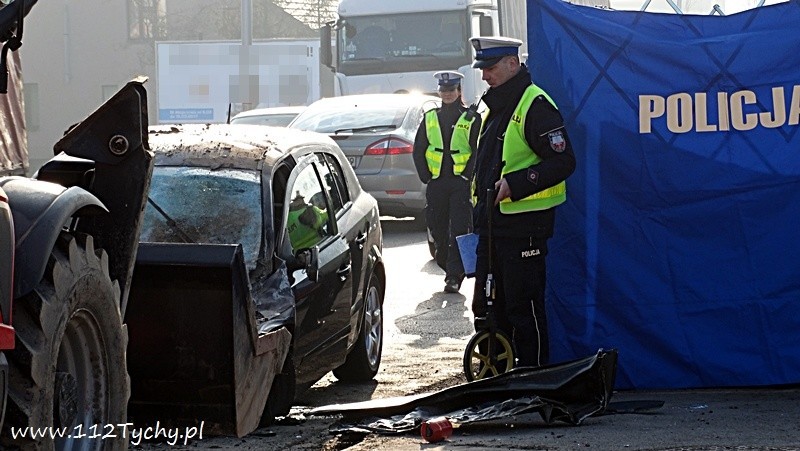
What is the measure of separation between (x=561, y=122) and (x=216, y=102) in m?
29.2

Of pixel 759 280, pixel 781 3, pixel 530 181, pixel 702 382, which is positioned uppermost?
pixel 781 3

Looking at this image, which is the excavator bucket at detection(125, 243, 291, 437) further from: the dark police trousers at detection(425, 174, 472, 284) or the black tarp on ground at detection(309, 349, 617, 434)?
the dark police trousers at detection(425, 174, 472, 284)

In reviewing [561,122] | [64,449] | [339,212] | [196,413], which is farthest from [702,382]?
[64,449]

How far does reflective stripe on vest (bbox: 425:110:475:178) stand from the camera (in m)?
13.3

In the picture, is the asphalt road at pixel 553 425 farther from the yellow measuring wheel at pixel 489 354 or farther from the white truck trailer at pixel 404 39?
the white truck trailer at pixel 404 39

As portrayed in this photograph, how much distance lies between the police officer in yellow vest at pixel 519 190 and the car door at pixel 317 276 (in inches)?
30.7

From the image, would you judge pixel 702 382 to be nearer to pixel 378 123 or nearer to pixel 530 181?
pixel 530 181

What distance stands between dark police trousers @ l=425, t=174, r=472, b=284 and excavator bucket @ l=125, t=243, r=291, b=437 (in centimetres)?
667

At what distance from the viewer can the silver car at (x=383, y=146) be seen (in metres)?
17.8

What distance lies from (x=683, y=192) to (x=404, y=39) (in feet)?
56.7

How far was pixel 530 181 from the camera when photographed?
7676mm

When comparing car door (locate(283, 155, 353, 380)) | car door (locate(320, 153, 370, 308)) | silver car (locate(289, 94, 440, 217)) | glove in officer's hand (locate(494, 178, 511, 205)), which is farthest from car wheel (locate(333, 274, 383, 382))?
silver car (locate(289, 94, 440, 217))

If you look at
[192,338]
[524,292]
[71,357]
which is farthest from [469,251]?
[71,357]

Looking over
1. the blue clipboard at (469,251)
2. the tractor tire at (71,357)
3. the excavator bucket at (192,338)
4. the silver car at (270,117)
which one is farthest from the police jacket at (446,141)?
the silver car at (270,117)
